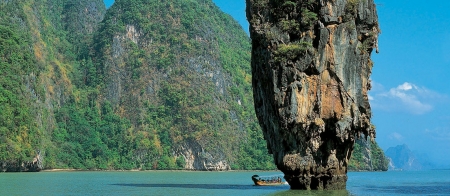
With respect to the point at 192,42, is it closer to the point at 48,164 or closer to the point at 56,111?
the point at 56,111

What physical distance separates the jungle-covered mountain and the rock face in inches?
2166

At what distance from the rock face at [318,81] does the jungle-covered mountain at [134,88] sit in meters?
55.0

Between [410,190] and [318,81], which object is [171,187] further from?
[410,190]

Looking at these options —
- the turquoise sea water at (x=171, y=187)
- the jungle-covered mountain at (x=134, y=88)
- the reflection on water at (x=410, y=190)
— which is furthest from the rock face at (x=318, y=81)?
the jungle-covered mountain at (x=134, y=88)

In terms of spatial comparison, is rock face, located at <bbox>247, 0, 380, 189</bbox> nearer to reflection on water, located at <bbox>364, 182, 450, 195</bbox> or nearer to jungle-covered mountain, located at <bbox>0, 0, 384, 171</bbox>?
reflection on water, located at <bbox>364, 182, 450, 195</bbox>

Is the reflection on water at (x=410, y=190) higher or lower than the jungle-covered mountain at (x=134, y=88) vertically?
lower

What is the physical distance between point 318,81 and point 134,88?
7939 centimetres

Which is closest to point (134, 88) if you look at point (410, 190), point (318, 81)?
point (410, 190)

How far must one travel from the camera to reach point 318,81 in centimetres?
3120

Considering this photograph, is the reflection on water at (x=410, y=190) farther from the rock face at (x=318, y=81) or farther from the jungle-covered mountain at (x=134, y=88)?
the jungle-covered mountain at (x=134, y=88)

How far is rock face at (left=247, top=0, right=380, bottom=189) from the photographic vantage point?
30.9 meters

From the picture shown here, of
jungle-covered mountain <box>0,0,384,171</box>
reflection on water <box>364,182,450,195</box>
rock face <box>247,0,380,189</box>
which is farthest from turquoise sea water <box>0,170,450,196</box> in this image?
jungle-covered mountain <box>0,0,384,171</box>

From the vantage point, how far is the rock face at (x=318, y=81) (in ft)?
101

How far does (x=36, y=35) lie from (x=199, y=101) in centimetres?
2711
